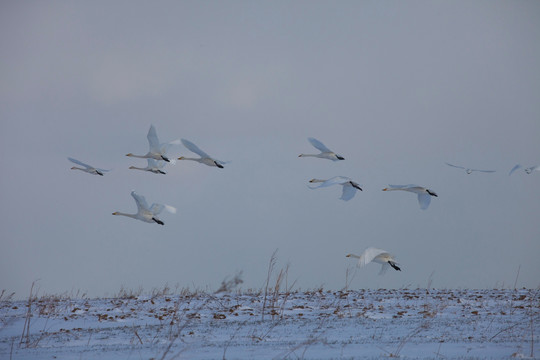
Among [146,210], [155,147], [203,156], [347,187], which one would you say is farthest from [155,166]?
[347,187]

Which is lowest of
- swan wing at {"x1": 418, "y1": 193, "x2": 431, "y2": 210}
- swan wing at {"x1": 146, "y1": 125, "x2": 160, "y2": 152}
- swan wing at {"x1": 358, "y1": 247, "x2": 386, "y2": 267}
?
swan wing at {"x1": 358, "y1": 247, "x2": 386, "y2": 267}

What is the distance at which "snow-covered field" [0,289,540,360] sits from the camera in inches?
358

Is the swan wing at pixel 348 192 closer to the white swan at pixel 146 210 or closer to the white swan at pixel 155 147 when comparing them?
the white swan at pixel 146 210

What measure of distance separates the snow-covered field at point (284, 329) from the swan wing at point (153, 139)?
13.0 ft

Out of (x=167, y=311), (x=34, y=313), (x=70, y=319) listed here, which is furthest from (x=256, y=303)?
(x=34, y=313)

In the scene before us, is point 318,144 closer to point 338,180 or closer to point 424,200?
point 338,180

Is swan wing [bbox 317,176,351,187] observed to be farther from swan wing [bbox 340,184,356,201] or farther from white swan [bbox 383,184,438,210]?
white swan [bbox 383,184,438,210]

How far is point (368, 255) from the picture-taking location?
31.9ft

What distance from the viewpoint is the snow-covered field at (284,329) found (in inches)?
358

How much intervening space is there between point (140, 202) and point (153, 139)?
206 cm

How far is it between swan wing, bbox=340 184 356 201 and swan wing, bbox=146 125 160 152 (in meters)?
4.86

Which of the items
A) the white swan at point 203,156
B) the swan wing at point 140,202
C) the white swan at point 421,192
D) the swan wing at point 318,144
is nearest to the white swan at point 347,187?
the white swan at point 421,192

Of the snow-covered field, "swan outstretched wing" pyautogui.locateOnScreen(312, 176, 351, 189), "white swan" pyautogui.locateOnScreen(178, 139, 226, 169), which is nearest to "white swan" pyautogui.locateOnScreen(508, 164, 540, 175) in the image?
the snow-covered field

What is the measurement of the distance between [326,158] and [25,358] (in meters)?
9.82
